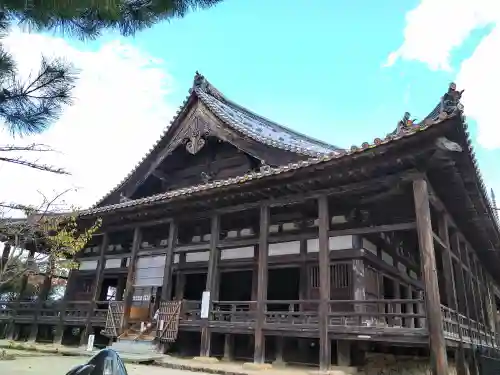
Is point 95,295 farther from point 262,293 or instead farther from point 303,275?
point 303,275

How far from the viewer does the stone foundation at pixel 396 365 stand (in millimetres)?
10133

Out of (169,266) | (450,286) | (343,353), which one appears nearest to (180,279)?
(169,266)

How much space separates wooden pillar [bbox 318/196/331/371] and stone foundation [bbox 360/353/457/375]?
163cm

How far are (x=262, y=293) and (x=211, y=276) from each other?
2.26 m

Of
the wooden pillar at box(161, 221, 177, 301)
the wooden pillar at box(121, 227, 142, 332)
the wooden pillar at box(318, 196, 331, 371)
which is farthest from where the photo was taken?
the wooden pillar at box(121, 227, 142, 332)

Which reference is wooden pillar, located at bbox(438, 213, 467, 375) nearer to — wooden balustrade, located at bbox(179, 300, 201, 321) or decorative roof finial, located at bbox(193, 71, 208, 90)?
wooden balustrade, located at bbox(179, 300, 201, 321)

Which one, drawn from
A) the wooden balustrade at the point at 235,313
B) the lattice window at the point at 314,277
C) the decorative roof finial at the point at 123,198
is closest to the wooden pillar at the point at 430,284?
the lattice window at the point at 314,277

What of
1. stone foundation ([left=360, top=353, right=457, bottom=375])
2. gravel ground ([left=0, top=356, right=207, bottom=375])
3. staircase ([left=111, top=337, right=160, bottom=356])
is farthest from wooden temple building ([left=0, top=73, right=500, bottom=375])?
gravel ground ([left=0, top=356, right=207, bottom=375])

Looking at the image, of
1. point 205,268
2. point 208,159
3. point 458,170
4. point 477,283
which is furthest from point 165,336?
point 477,283

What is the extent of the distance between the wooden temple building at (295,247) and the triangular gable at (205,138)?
61 millimetres

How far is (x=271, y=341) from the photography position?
11938mm

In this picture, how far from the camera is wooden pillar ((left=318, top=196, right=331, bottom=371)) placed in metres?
9.21

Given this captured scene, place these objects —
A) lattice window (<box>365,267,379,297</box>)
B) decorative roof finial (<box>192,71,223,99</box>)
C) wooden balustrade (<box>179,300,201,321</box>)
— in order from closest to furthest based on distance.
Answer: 1. lattice window (<box>365,267,379,297</box>)
2. wooden balustrade (<box>179,300,201,321</box>)
3. decorative roof finial (<box>192,71,223,99</box>)

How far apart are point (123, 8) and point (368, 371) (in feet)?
32.1
